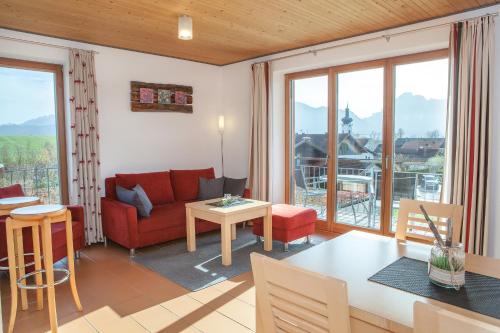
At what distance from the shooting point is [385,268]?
1.53 meters

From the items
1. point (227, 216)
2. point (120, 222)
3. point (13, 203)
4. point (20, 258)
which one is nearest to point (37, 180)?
point (120, 222)

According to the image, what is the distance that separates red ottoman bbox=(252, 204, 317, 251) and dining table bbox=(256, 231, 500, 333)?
198cm

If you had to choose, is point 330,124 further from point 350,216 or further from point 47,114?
point 47,114

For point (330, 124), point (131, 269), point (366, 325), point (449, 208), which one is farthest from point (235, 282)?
point (330, 124)

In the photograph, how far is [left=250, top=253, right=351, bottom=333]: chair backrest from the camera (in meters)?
1.01

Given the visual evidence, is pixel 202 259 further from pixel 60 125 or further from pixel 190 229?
pixel 60 125

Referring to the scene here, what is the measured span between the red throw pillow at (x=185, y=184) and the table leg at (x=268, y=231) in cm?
145

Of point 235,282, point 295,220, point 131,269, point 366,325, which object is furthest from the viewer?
point 295,220

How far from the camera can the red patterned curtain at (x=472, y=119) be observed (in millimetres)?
3297

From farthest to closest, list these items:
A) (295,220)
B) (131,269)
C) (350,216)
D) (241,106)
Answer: (241,106)
(350,216)
(295,220)
(131,269)

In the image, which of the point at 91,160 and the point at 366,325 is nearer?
the point at 366,325

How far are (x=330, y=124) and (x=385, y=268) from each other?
3486 millimetres

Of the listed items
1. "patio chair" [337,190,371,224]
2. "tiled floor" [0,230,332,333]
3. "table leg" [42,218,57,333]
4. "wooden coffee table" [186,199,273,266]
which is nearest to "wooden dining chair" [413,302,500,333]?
"tiled floor" [0,230,332,333]

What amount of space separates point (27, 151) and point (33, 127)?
30 cm
